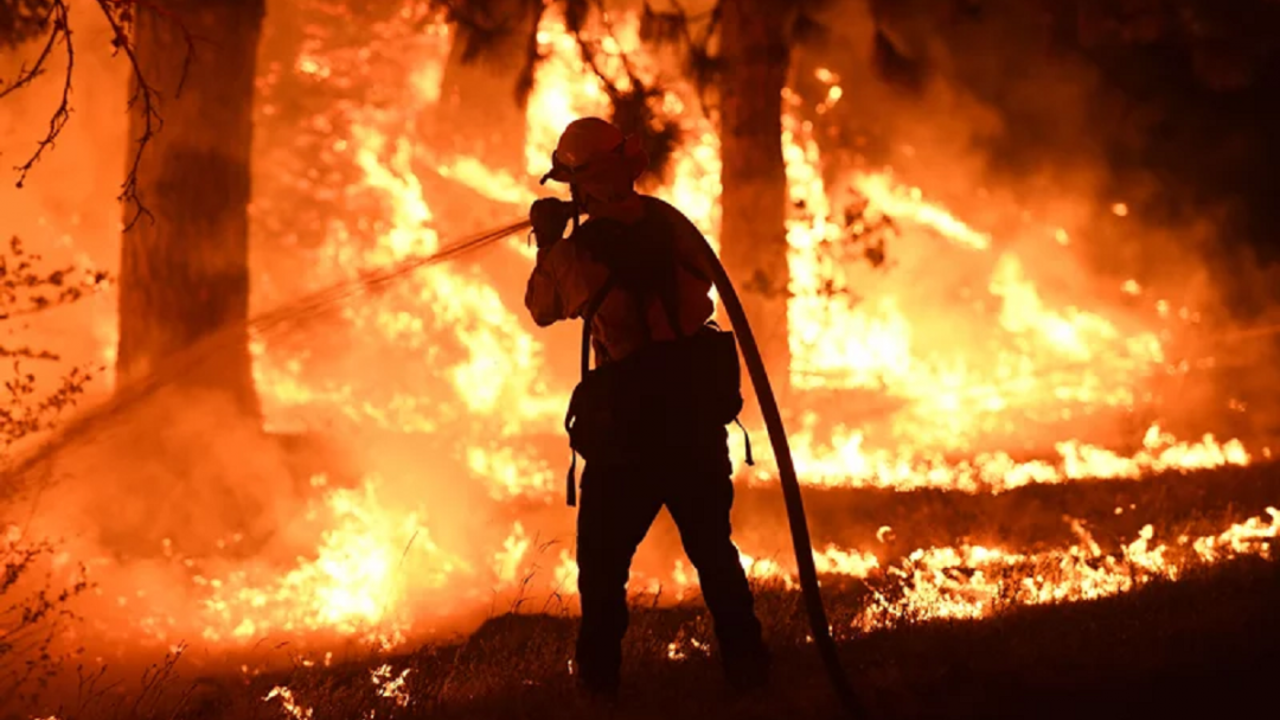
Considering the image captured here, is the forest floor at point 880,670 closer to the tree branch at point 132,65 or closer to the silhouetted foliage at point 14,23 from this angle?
the tree branch at point 132,65

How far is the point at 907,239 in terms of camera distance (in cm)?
1322

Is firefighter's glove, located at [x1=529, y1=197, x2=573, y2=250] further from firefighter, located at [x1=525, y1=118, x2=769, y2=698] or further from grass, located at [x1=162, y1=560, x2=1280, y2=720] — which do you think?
grass, located at [x1=162, y1=560, x2=1280, y2=720]

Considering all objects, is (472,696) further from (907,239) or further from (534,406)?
(907,239)

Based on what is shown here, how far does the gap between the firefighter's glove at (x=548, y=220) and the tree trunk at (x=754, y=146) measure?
485cm

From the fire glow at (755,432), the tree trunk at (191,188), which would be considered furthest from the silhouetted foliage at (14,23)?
the fire glow at (755,432)

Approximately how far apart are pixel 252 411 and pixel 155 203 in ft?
5.09

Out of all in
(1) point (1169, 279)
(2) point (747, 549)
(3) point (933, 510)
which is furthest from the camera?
(1) point (1169, 279)

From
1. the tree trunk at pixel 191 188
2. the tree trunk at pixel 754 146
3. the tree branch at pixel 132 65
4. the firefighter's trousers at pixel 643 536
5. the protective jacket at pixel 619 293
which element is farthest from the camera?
the tree trunk at pixel 754 146

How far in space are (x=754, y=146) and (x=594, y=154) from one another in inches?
195

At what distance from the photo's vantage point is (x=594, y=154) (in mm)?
4125

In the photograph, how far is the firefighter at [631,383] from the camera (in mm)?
4125

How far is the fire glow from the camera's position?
8164 mm

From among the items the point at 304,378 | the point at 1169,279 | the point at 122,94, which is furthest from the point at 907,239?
the point at 122,94

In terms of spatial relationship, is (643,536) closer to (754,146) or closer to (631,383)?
(631,383)
